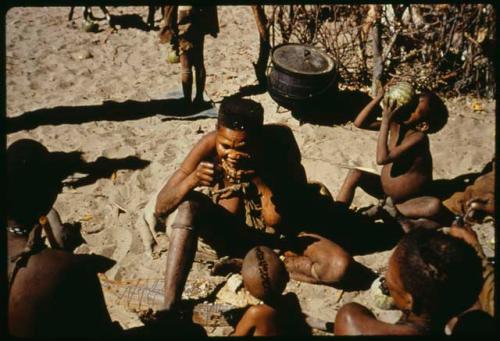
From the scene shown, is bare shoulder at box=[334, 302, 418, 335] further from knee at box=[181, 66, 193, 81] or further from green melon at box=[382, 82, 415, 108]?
knee at box=[181, 66, 193, 81]

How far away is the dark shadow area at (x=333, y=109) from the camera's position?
5.48m

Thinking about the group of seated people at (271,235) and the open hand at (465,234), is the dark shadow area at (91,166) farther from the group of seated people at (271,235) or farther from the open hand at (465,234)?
the open hand at (465,234)

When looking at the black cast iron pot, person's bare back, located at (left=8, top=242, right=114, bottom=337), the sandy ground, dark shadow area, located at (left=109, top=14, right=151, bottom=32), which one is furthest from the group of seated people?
dark shadow area, located at (left=109, top=14, right=151, bottom=32)

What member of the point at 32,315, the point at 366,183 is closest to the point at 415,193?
the point at 366,183

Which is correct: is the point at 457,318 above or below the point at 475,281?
below

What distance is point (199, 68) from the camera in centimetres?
564

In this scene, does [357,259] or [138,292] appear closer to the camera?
[138,292]

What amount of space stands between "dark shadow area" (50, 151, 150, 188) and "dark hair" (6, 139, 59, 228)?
2313 mm

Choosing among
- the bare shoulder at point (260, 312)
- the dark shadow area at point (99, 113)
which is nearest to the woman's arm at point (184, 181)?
the bare shoulder at point (260, 312)

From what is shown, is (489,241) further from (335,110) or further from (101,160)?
(101,160)

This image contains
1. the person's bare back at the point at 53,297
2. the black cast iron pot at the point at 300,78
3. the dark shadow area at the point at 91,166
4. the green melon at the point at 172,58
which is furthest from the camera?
the green melon at the point at 172,58

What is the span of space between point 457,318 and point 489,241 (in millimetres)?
1606

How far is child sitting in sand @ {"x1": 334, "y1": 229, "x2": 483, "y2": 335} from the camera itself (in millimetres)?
1912

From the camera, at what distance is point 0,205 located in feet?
6.55
